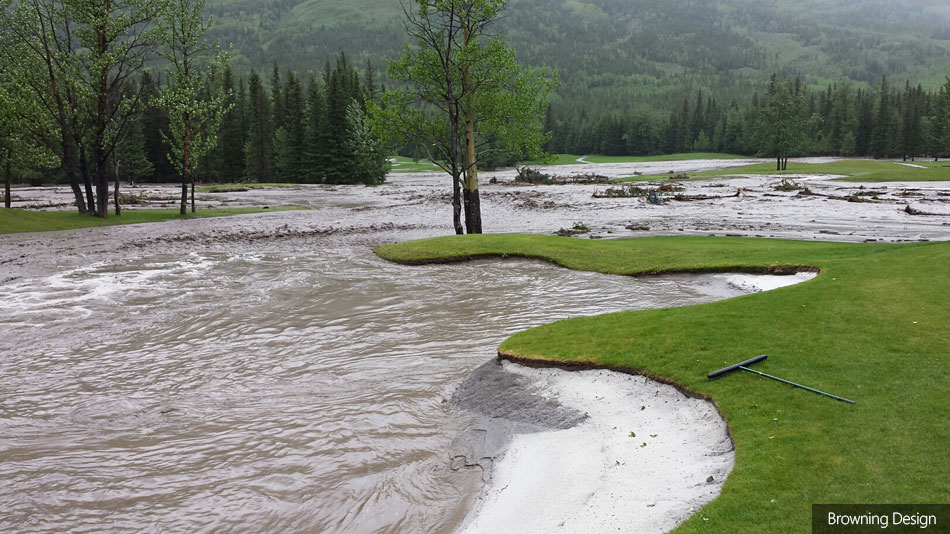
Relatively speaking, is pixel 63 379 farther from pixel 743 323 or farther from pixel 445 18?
pixel 445 18

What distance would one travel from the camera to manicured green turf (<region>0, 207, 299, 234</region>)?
34.9 meters

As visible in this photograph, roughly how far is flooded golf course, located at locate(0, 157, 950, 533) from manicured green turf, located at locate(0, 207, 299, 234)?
9255mm

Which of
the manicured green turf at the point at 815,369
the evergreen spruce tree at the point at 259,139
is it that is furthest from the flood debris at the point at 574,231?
the evergreen spruce tree at the point at 259,139

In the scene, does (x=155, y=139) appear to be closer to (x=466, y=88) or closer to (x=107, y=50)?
(x=107, y=50)

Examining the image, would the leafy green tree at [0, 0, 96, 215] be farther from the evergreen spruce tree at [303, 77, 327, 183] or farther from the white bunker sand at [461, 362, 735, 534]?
the evergreen spruce tree at [303, 77, 327, 183]

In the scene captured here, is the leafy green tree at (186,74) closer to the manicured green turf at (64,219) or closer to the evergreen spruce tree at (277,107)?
the manicured green turf at (64,219)

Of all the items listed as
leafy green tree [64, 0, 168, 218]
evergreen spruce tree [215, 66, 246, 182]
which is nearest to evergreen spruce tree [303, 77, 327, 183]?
evergreen spruce tree [215, 66, 246, 182]

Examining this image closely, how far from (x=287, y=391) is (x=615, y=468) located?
6.46m

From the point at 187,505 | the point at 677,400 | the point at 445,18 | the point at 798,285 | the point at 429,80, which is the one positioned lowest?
the point at 187,505

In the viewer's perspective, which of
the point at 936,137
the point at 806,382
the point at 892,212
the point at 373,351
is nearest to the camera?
the point at 806,382

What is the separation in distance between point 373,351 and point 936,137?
147 meters

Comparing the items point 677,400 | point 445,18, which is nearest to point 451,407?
point 677,400

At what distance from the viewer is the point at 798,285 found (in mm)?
13891

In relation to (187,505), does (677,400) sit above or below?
above
